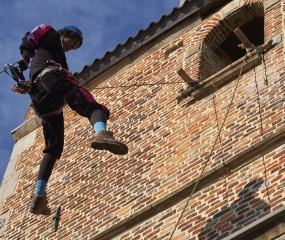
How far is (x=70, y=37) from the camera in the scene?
1056 cm

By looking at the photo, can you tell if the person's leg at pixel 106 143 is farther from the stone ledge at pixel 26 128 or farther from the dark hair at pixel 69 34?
the stone ledge at pixel 26 128

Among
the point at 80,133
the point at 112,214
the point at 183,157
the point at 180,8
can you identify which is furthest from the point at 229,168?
the point at 180,8

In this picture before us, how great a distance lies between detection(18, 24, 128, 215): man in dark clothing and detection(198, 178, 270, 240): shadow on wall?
1.48 m

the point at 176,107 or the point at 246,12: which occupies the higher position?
the point at 246,12

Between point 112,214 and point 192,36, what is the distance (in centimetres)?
403

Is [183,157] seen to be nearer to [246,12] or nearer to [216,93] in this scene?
[216,93]

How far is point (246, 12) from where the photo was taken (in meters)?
14.6

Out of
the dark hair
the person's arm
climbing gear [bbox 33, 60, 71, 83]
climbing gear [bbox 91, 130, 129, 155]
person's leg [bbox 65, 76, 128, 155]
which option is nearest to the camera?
climbing gear [bbox 91, 130, 129, 155]

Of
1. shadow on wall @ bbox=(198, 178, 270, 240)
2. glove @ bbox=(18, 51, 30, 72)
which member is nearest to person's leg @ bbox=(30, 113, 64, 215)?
glove @ bbox=(18, 51, 30, 72)

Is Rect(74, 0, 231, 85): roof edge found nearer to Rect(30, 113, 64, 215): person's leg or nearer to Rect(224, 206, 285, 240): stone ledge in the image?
Rect(30, 113, 64, 215): person's leg

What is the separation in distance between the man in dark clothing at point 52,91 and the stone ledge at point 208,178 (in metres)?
1.46

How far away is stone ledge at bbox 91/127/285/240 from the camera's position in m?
10.6

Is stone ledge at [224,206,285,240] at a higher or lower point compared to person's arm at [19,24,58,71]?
→ lower

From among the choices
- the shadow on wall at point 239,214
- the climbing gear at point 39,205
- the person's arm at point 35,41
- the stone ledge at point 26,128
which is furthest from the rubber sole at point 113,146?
the stone ledge at point 26,128
